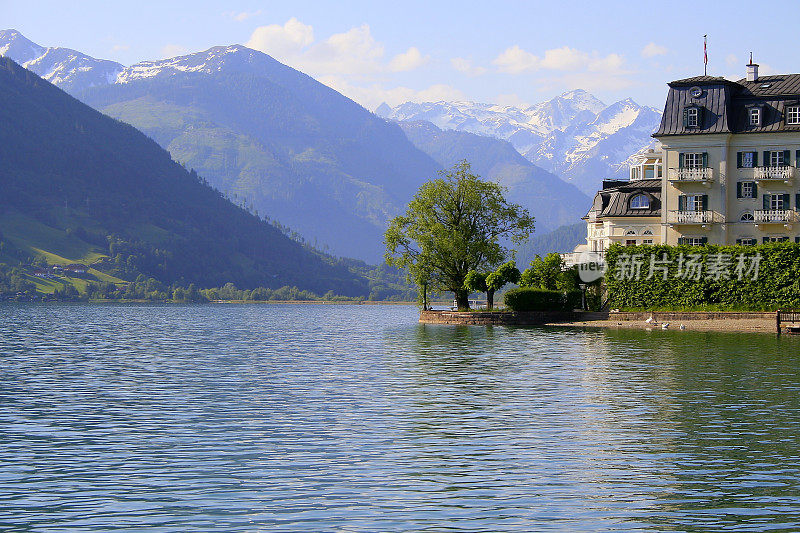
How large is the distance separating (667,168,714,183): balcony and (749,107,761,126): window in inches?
268

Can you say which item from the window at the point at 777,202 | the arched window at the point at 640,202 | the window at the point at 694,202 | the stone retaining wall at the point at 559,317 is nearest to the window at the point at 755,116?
the window at the point at 777,202

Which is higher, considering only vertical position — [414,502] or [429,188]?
[429,188]

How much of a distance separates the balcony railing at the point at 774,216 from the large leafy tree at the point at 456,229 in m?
26.9

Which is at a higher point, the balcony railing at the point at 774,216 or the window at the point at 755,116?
the window at the point at 755,116

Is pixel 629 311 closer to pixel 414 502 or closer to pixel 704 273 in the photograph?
pixel 704 273

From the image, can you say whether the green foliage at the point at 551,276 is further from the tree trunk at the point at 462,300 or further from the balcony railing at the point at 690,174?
the balcony railing at the point at 690,174

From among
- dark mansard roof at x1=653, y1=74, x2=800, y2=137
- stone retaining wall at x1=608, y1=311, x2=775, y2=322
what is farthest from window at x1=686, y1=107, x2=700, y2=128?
stone retaining wall at x1=608, y1=311, x2=775, y2=322

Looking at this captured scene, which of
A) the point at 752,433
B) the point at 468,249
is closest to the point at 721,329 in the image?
the point at 468,249

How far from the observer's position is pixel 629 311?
10838 centimetres

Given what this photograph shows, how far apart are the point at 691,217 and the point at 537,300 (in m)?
20.5

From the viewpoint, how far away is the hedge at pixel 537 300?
4444 inches

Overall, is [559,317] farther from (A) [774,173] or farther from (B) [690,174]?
(A) [774,173]

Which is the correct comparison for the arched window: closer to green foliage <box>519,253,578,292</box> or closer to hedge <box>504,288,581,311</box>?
green foliage <box>519,253,578,292</box>

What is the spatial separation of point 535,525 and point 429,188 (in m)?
108
